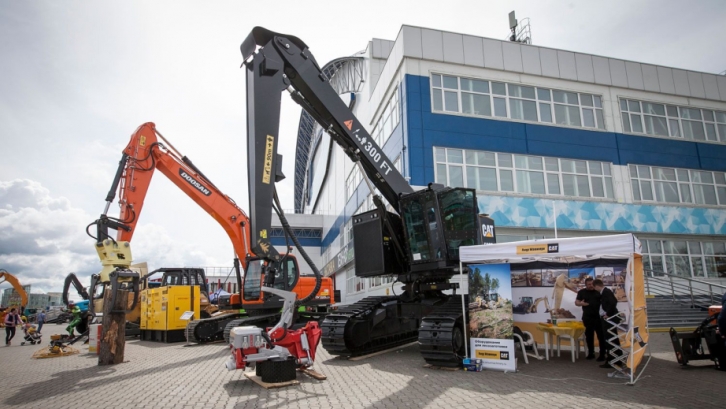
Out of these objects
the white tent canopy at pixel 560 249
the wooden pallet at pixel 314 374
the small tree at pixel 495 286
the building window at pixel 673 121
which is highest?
the building window at pixel 673 121

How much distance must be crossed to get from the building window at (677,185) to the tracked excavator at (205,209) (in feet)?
56.6

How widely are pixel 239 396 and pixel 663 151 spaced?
2590 cm

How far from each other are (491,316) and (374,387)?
275 cm

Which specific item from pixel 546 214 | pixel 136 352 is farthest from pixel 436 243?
pixel 546 214

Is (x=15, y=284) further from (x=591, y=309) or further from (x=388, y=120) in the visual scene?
(x=591, y=309)

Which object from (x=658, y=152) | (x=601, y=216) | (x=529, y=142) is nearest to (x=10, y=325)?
(x=529, y=142)

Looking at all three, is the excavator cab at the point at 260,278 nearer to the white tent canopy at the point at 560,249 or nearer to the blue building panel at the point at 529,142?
the white tent canopy at the point at 560,249

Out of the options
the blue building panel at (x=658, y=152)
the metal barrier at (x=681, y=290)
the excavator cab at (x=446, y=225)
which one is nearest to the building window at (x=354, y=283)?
the metal barrier at (x=681, y=290)

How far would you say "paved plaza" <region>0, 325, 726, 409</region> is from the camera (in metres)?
6.42

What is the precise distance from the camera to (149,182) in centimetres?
1396

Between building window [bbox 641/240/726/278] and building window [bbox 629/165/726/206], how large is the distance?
2.22 meters

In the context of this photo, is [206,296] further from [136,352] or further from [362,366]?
[362,366]

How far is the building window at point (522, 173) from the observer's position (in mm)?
20891

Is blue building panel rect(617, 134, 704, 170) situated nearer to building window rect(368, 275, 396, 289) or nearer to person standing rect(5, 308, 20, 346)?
building window rect(368, 275, 396, 289)
